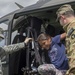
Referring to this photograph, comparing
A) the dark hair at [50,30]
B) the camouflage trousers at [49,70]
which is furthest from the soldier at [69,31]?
the dark hair at [50,30]

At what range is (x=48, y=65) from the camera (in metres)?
5.05

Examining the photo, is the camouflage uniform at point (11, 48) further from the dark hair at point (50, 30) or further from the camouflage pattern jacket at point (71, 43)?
the camouflage pattern jacket at point (71, 43)

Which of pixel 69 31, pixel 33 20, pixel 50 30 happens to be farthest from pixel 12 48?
pixel 69 31

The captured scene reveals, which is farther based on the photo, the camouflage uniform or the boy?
the camouflage uniform

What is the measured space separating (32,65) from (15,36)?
699 mm

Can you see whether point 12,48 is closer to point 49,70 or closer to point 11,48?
point 11,48

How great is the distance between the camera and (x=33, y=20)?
569cm

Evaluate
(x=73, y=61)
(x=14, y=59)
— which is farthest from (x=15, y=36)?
(x=73, y=61)

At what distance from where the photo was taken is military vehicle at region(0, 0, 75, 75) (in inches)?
211

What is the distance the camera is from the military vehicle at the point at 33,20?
5.36 metres

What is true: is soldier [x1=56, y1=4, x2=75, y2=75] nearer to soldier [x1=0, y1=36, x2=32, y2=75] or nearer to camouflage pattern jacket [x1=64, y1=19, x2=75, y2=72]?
camouflage pattern jacket [x1=64, y1=19, x2=75, y2=72]

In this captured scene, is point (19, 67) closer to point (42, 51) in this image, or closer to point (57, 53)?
point (42, 51)

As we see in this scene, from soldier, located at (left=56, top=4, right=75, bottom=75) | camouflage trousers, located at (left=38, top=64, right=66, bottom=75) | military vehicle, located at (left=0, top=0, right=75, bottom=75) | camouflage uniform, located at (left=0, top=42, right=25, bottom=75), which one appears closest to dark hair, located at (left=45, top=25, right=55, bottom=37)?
military vehicle, located at (left=0, top=0, right=75, bottom=75)

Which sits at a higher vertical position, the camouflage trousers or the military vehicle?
the military vehicle
